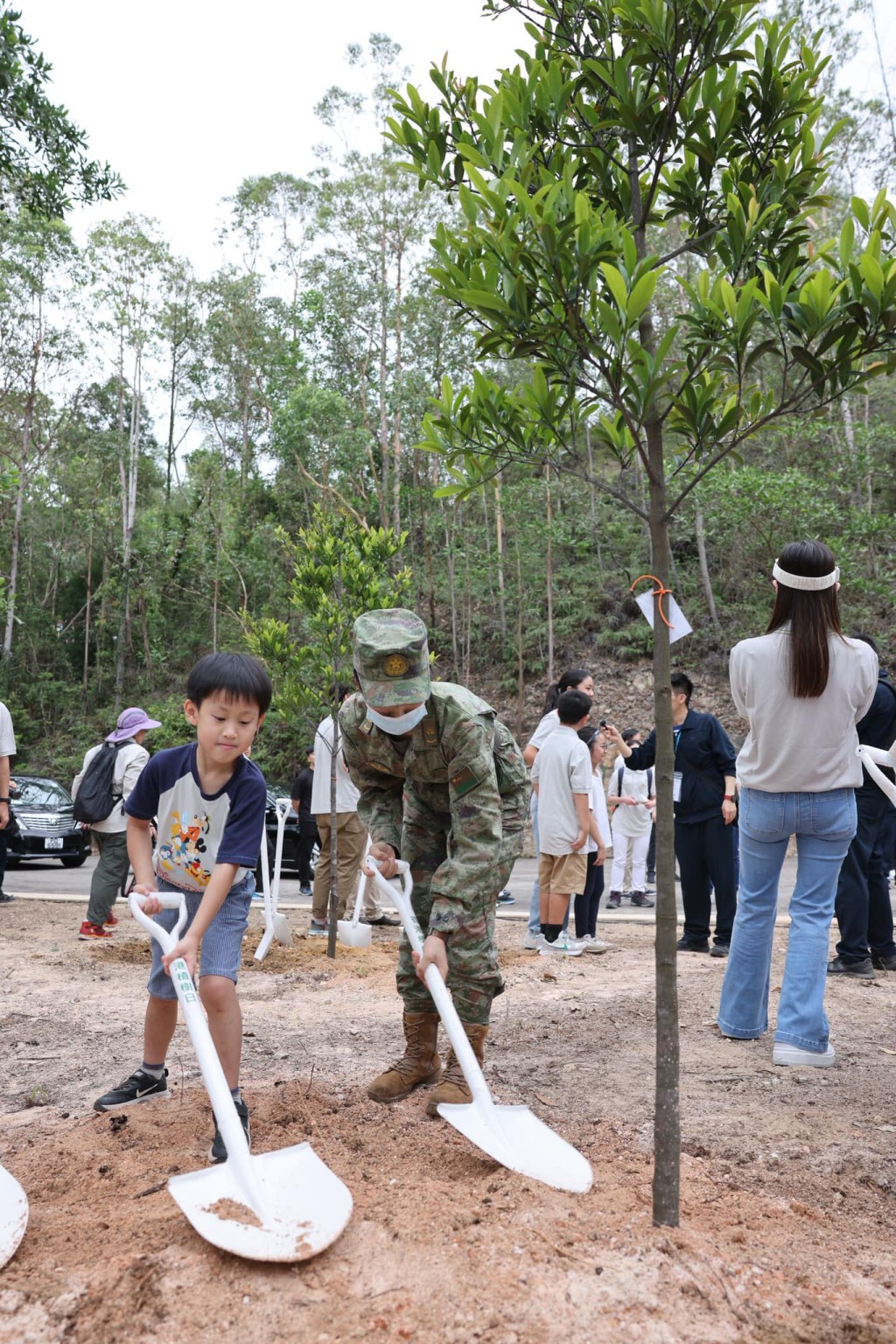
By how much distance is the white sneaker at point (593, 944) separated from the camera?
6.93 metres

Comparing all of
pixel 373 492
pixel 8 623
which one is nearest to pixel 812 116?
pixel 373 492

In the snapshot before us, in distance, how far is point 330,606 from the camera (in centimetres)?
705

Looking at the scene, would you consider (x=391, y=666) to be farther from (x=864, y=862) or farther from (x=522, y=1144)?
(x=864, y=862)

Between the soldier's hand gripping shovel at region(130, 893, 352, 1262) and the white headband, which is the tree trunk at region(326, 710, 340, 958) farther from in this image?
the soldier's hand gripping shovel at region(130, 893, 352, 1262)

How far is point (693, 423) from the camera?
2.57 meters

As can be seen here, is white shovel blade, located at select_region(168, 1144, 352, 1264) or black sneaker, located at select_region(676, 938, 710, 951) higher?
white shovel blade, located at select_region(168, 1144, 352, 1264)

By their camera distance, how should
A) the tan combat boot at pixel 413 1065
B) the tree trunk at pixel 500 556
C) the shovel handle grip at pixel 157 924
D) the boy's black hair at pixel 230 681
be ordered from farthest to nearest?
the tree trunk at pixel 500 556
the tan combat boot at pixel 413 1065
the boy's black hair at pixel 230 681
the shovel handle grip at pixel 157 924

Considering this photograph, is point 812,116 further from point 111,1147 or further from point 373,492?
point 373,492

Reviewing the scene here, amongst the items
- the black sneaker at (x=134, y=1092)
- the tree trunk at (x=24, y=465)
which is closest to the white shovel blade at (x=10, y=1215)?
the black sneaker at (x=134, y=1092)

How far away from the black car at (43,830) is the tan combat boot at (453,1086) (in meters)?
12.6

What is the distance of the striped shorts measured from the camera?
302cm

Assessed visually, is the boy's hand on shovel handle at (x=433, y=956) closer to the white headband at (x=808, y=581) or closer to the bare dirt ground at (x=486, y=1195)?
the bare dirt ground at (x=486, y=1195)

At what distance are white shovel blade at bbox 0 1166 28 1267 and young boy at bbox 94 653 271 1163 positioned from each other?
59 cm

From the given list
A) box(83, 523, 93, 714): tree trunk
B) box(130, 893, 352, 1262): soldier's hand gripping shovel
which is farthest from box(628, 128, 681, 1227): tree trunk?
box(83, 523, 93, 714): tree trunk
